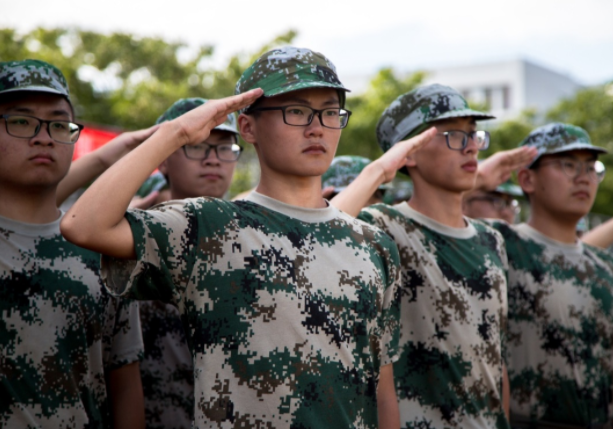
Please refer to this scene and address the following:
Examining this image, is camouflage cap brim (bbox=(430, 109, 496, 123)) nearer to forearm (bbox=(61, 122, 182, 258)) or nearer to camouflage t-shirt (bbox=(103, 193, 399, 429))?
camouflage t-shirt (bbox=(103, 193, 399, 429))

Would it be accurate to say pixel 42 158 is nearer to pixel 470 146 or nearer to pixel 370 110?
pixel 470 146

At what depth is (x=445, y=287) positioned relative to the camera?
3.75m

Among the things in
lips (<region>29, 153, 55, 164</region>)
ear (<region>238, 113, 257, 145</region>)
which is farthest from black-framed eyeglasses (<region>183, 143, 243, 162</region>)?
ear (<region>238, 113, 257, 145</region>)

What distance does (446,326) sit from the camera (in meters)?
3.69

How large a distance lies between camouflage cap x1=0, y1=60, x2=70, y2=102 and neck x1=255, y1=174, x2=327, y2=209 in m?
1.24

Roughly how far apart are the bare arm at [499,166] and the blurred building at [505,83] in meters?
40.1

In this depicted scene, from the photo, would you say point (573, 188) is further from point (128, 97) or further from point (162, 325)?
point (128, 97)

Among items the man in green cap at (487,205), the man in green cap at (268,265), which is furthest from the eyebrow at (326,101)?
the man in green cap at (487,205)

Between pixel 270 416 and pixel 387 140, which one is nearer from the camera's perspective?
pixel 270 416

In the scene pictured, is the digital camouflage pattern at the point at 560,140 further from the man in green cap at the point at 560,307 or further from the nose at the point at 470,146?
the nose at the point at 470,146

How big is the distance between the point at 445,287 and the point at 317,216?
1.10 m

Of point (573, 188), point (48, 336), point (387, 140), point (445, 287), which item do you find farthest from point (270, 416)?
point (573, 188)

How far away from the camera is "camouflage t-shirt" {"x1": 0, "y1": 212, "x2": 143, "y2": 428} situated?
3117mm

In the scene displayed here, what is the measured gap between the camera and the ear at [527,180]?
5.23m
